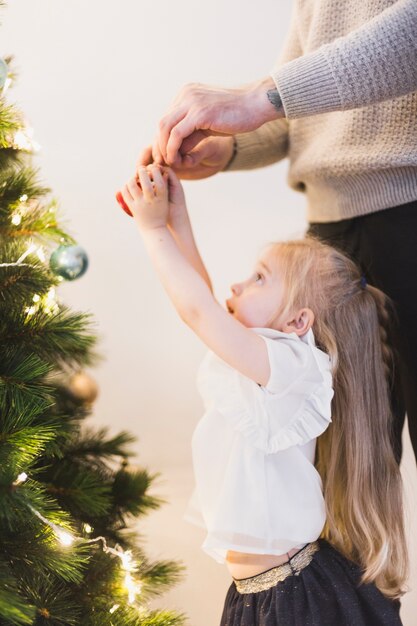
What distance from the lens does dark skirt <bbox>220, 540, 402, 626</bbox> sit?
896 mm

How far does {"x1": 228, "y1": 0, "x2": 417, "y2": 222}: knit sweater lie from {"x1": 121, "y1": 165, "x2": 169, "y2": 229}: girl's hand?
0.65 ft

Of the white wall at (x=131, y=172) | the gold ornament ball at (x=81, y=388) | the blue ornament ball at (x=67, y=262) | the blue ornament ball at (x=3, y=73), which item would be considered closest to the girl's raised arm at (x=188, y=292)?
the blue ornament ball at (x=67, y=262)

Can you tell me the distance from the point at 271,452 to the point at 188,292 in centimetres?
24

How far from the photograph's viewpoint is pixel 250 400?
35.6 inches

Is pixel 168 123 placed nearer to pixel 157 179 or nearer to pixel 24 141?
pixel 157 179

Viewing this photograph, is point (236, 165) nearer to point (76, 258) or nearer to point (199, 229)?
point (76, 258)

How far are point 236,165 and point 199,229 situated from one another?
1.88ft

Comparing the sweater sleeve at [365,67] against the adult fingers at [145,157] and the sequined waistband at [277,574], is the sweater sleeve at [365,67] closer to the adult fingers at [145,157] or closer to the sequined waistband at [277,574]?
the adult fingers at [145,157]

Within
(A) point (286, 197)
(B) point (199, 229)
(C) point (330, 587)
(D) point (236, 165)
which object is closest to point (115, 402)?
(B) point (199, 229)

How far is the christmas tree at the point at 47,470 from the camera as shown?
0.79m

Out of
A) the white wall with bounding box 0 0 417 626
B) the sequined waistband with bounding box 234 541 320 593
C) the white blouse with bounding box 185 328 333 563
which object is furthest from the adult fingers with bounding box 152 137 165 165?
the white wall with bounding box 0 0 417 626

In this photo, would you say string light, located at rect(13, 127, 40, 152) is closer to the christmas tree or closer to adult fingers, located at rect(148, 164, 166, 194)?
the christmas tree

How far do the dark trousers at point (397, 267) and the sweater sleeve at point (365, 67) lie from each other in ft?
0.61

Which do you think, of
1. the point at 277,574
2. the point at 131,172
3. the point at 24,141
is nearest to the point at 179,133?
the point at 24,141
